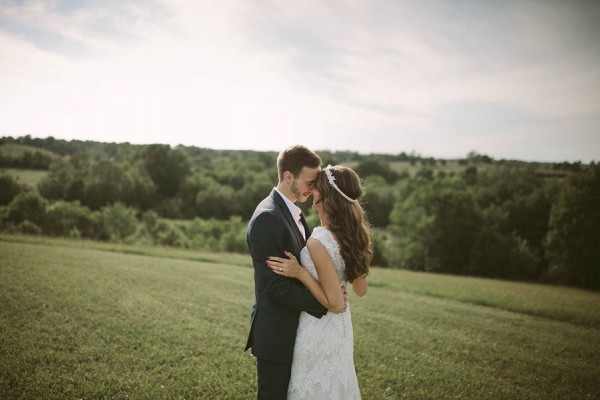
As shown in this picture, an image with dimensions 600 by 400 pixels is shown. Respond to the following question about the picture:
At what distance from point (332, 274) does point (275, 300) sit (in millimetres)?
656

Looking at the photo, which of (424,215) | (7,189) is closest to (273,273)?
(424,215)

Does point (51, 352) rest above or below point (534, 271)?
above

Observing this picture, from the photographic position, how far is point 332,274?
3773mm

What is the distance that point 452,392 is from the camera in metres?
7.40

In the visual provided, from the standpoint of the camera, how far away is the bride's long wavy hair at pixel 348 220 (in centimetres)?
398

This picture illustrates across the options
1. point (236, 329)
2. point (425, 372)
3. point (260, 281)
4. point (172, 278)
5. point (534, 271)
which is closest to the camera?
point (260, 281)

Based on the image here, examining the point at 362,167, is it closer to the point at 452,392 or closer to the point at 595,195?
the point at 595,195

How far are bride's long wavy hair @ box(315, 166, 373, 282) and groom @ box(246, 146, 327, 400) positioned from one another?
0.46 metres

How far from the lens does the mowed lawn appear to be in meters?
6.51

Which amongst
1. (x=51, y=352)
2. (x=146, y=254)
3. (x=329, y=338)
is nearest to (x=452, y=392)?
(x=329, y=338)

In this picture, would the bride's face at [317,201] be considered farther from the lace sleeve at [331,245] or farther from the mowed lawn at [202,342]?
the mowed lawn at [202,342]

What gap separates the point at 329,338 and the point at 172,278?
44.4ft

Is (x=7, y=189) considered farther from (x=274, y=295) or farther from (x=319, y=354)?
Answer: (x=319, y=354)

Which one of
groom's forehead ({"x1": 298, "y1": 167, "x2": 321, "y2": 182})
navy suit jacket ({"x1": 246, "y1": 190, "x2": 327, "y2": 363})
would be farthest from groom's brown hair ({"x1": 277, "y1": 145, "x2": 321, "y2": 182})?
navy suit jacket ({"x1": 246, "y1": 190, "x2": 327, "y2": 363})
